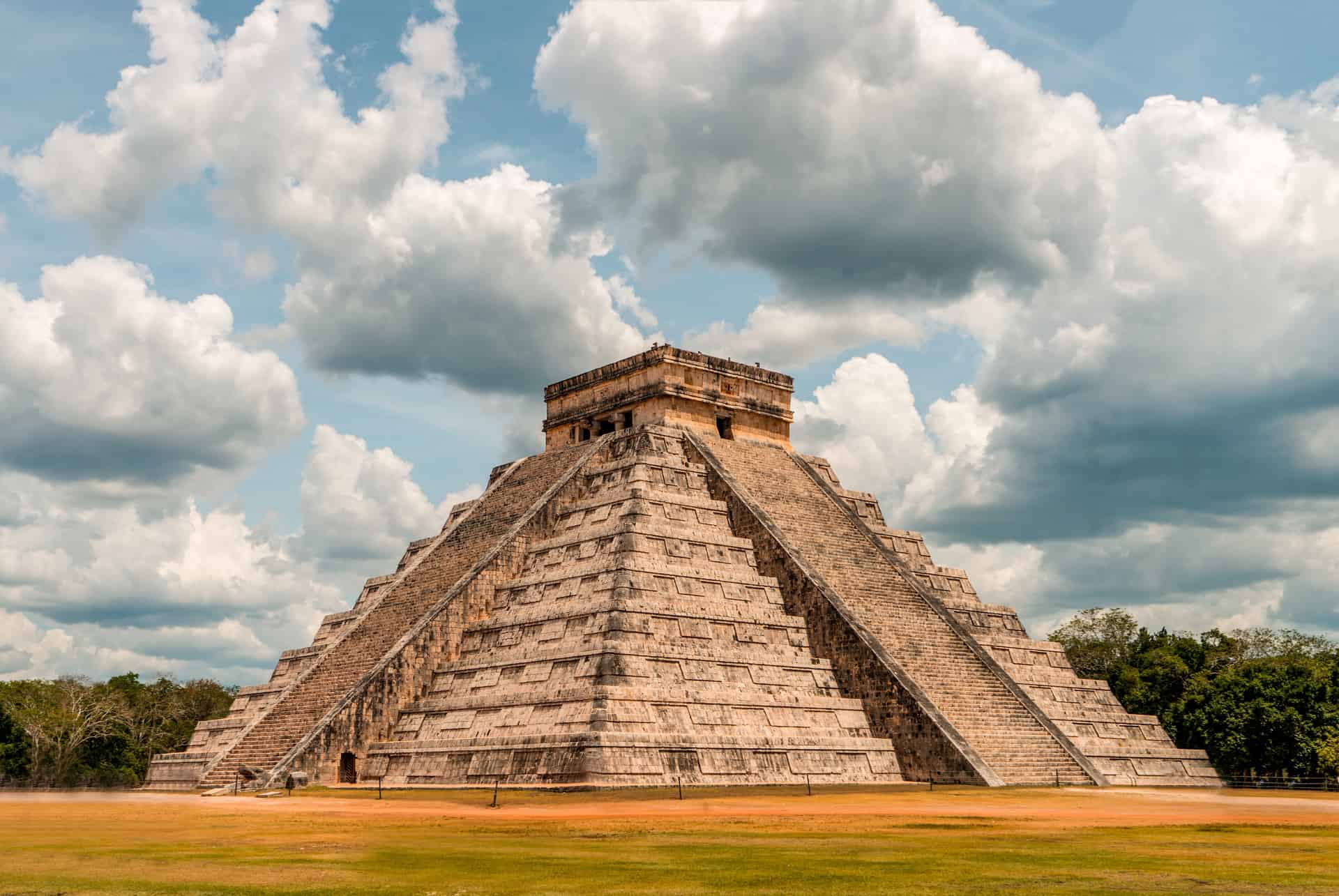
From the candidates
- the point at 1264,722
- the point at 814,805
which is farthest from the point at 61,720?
the point at 1264,722

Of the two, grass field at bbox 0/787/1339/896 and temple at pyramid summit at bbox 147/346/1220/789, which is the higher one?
temple at pyramid summit at bbox 147/346/1220/789

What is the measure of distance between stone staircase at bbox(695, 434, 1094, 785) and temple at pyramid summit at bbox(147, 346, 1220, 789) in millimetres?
83

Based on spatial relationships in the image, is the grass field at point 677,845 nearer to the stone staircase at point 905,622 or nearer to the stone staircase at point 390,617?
the stone staircase at point 905,622

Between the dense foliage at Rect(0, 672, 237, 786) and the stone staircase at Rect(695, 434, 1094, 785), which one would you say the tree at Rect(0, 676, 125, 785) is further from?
the stone staircase at Rect(695, 434, 1094, 785)

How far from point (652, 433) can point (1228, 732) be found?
1954 centimetres

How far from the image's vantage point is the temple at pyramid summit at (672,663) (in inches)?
1158

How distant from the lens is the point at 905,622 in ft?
118

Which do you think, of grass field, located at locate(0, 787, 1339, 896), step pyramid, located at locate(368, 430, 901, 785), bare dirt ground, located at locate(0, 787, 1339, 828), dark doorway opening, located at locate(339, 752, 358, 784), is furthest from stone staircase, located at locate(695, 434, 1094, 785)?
dark doorway opening, located at locate(339, 752, 358, 784)

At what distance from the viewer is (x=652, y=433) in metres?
41.8

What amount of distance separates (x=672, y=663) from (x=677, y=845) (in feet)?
48.6

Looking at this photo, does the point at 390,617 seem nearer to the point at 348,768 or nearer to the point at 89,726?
the point at 348,768

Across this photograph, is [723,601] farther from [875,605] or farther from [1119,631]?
[1119,631]

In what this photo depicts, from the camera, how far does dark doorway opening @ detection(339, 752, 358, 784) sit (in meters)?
31.9

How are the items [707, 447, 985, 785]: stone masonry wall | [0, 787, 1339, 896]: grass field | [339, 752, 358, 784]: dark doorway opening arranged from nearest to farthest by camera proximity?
[0, 787, 1339, 896]: grass field → [707, 447, 985, 785]: stone masonry wall → [339, 752, 358, 784]: dark doorway opening
